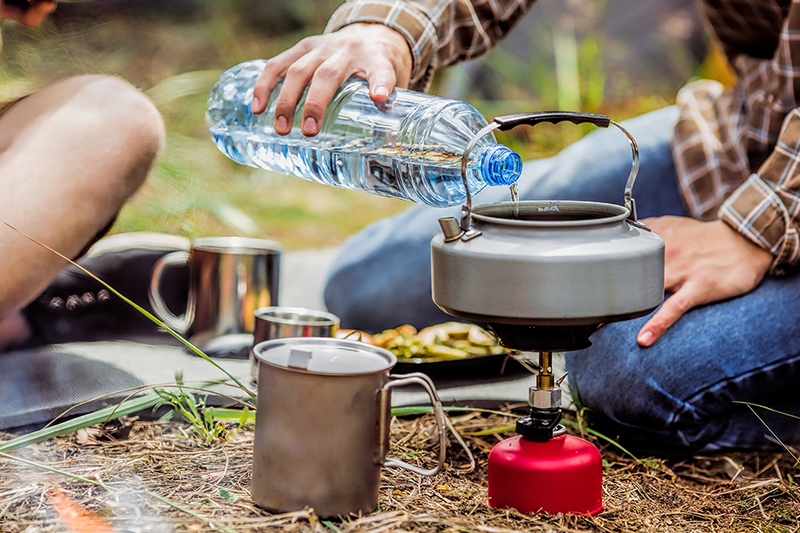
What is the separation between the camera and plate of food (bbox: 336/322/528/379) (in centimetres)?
161

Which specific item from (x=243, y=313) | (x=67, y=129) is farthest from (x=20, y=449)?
(x=243, y=313)

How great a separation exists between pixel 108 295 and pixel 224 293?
333 millimetres

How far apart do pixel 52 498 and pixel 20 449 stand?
0.22m

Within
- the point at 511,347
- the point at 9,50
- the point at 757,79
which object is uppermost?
the point at 9,50

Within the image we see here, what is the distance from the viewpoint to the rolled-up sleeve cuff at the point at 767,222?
133 cm

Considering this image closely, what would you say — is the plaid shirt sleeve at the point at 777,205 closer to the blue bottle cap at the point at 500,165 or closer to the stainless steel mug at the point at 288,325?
the blue bottle cap at the point at 500,165

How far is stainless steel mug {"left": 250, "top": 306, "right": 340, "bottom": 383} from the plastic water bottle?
0.29 meters

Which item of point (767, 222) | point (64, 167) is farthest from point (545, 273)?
point (64, 167)

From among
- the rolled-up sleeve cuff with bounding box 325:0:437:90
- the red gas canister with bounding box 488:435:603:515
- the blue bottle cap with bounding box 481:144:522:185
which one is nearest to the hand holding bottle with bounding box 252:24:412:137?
the rolled-up sleeve cuff with bounding box 325:0:437:90

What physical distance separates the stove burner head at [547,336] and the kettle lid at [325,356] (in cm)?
16

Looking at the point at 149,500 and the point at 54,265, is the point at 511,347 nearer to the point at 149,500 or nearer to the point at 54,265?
the point at 149,500

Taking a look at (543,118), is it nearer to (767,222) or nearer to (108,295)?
(767,222)

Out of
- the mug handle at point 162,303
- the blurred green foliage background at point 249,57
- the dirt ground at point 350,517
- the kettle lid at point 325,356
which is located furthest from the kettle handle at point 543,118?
the blurred green foliage background at point 249,57

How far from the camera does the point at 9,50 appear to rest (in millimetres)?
3033
